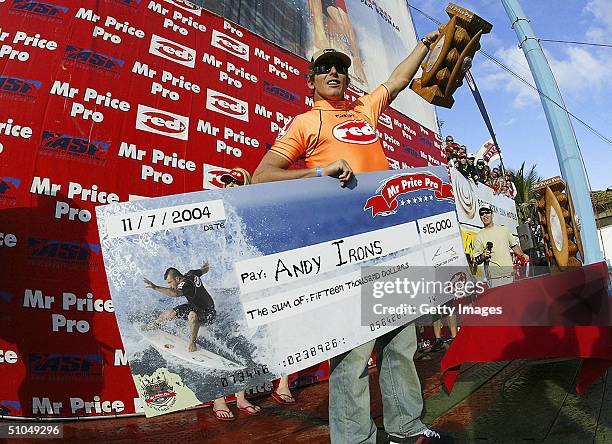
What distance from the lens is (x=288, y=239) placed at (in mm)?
1617

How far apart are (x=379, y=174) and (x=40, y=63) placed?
3815 mm

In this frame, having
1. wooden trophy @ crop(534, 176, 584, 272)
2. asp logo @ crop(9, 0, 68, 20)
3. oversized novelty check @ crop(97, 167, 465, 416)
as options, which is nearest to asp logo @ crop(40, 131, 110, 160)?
asp logo @ crop(9, 0, 68, 20)

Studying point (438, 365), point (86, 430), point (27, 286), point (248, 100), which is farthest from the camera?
point (248, 100)

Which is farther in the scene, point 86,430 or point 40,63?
point 40,63

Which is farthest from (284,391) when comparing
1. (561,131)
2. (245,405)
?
(561,131)

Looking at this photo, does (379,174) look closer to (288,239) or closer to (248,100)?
(288,239)

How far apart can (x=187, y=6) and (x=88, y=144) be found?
2506 millimetres

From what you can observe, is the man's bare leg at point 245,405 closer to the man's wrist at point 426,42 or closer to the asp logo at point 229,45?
the man's wrist at point 426,42

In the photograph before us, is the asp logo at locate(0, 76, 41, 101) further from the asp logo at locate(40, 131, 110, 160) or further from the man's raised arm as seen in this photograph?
the man's raised arm

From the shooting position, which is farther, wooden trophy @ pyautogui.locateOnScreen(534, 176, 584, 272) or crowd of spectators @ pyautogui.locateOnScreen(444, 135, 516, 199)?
crowd of spectators @ pyautogui.locateOnScreen(444, 135, 516, 199)

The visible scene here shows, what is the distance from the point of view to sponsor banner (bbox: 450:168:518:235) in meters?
7.71

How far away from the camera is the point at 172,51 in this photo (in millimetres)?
4730

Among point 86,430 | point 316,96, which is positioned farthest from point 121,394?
point 316,96

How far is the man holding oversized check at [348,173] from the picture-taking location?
1.61 metres
